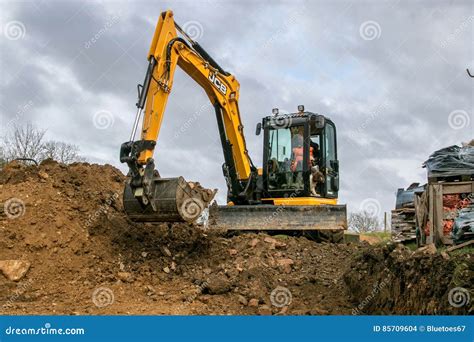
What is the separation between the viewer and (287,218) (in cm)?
1124

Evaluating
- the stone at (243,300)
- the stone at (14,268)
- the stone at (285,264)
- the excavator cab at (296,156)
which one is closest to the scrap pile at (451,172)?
the excavator cab at (296,156)

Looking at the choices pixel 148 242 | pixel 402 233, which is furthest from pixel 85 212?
pixel 402 233

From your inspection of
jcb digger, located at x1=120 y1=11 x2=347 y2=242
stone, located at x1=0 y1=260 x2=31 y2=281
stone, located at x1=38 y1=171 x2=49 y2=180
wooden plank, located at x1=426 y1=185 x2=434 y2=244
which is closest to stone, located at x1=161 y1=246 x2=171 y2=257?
jcb digger, located at x1=120 y1=11 x2=347 y2=242

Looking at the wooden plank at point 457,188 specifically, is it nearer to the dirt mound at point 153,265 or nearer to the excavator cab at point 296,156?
the dirt mound at point 153,265

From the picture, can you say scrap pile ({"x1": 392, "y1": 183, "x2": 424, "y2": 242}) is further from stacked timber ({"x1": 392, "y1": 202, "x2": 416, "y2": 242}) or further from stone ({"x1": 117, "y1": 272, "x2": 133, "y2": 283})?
stone ({"x1": 117, "y1": 272, "x2": 133, "y2": 283})

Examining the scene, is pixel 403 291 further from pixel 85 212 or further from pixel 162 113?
pixel 85 212

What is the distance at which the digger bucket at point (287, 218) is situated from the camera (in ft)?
36.6

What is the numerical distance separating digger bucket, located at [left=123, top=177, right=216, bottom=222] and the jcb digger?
0.75 metres

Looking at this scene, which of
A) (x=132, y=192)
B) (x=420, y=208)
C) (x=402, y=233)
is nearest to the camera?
(x=132, y=192)

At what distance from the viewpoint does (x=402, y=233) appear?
13641mm

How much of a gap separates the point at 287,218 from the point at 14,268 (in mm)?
5245

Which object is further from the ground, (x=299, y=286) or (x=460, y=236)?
(x=460, y=236)

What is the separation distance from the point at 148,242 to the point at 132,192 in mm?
1350

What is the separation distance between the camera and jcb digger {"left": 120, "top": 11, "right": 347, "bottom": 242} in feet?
31.5
